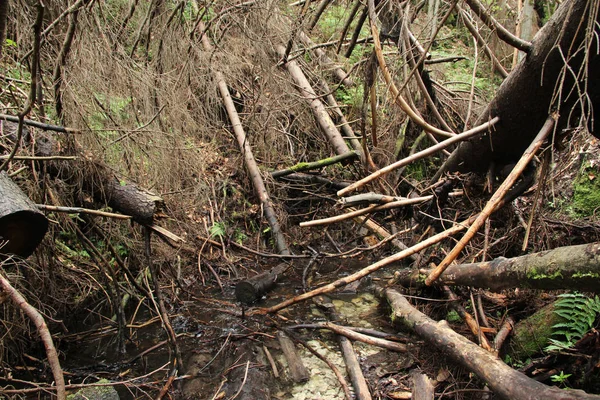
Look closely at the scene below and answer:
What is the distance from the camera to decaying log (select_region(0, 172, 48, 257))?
2.86 meters

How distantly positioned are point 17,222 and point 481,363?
3125 millimetres

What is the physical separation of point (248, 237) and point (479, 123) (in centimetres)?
389

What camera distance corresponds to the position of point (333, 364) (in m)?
3.82

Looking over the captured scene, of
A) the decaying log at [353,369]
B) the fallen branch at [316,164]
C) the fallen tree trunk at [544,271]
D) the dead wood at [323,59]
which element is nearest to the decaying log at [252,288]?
the decaying log at [353,369]

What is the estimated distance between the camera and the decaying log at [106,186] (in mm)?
3914

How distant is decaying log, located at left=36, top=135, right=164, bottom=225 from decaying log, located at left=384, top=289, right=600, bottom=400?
2462 mm

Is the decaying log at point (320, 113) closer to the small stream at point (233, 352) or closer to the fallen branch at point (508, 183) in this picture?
the small stream at point (233, 352)

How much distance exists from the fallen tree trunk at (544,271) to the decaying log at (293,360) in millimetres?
1484

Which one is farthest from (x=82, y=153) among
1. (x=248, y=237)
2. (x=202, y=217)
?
(x=248, y=237)

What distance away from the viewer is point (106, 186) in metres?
4.13

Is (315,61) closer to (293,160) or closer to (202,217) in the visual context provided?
(293,160)

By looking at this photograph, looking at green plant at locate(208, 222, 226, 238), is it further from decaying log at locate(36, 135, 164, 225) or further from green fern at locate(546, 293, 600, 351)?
green fern at locate(546, 293, 600, 351)

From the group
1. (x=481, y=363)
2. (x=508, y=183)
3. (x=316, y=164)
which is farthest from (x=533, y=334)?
(x=316, y=164)

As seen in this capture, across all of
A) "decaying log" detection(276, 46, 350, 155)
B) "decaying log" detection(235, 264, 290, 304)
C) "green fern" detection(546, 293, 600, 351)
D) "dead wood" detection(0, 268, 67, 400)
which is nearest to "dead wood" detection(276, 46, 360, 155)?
"decaying log" detection(276, 46, 350, 155)
